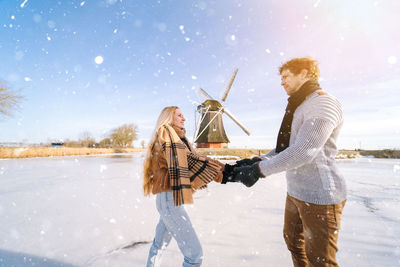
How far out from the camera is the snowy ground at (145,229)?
2164 mm

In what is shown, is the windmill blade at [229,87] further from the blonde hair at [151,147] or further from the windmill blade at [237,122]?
the blonde hair at [151,147]

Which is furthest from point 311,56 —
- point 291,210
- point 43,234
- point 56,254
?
point 43,234

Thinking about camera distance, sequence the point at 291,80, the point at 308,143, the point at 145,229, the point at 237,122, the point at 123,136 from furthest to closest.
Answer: the point at 123,136
the point at 237,122
the point at 145,229
the point at 291,80
the point at 308,143

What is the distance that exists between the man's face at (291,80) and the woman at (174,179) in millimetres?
899

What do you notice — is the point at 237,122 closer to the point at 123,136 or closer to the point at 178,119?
the point at 178,119

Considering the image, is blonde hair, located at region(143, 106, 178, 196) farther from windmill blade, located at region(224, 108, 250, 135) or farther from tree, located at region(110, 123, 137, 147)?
tree, located at region(110, 123, 137, 147)

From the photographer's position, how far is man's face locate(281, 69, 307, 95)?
62.4 inches

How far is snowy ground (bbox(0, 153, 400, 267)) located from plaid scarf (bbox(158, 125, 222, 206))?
1.07 meters

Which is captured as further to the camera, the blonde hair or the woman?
the blonde hair

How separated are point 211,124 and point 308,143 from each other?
70.8 ft

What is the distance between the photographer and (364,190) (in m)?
5.43

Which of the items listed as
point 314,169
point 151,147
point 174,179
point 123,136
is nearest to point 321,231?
point 314,169

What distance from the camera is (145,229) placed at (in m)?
2.91

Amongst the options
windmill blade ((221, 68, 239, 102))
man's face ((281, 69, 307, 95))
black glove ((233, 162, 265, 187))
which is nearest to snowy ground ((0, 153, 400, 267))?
black glove ((233, 162, 265, 187))
